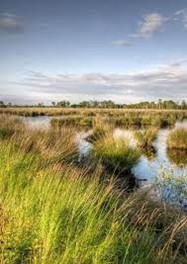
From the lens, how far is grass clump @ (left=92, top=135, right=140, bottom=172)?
12734 millimetres

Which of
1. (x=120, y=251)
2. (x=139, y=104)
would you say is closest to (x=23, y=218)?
(x=120, y=251)

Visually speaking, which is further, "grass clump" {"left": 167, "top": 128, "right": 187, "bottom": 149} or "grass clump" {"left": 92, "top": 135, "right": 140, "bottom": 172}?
"grass clump" {"left": 167, "top": 128, "right": 187, "bottom": 149}

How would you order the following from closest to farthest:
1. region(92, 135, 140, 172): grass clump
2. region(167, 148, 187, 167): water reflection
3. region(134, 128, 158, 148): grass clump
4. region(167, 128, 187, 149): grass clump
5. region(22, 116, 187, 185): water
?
region(22, 116, 187, 185): water < region(92, 135, 140, 172): grass clump < region(167, 148, 187, 167): water reflection < region(167, 128, 187, 149): grass clump < region(134, 128, 158, 148): grass clump

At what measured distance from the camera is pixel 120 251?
3.86 meters

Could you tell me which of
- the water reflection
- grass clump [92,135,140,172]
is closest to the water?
the water reflection

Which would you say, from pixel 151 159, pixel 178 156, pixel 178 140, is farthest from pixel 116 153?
pixel 178 140

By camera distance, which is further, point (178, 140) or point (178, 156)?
point (178, 140)

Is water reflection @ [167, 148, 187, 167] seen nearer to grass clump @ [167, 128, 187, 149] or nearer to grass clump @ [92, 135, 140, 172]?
grass clump @ [167, 128, 187, 149]

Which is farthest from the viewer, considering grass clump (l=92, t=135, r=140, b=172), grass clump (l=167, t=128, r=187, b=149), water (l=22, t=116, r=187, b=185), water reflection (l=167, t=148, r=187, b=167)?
grass clump (l=167, t=128, r=187, b=149)

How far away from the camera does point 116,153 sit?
13062mm

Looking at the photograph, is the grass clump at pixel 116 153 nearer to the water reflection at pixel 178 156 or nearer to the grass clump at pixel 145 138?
the water reflection at pixel 178 156

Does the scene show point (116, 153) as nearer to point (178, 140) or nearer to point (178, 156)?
point (178, 156)

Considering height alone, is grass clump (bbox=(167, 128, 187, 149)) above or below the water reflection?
above

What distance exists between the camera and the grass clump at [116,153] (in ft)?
41.8
